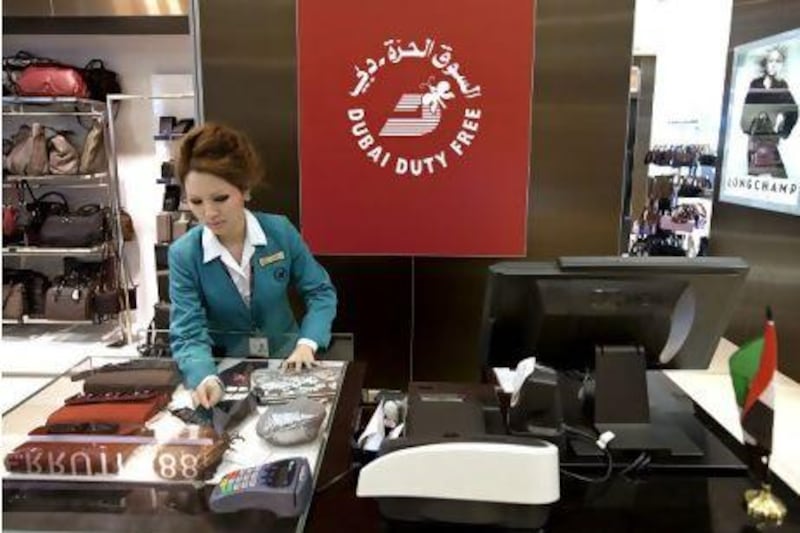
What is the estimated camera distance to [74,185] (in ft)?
16.3

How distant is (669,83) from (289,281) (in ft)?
10.8

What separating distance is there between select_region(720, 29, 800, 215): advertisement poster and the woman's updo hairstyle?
7.77 feet

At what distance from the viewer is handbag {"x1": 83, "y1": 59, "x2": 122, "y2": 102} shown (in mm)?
4656

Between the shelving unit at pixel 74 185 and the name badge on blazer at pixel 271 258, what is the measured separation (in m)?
3.14

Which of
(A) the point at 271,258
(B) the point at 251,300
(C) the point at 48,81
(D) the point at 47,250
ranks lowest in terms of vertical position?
(D) the point at 47,250

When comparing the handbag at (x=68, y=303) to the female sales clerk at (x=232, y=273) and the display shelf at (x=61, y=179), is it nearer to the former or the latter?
the display shelf at (x=61, y=179)

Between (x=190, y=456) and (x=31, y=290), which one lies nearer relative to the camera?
(x=190, y=456)

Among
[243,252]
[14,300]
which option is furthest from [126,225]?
[243,252]

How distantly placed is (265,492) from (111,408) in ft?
1.66

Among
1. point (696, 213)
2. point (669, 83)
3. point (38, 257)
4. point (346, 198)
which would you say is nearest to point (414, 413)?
point (346, 198)

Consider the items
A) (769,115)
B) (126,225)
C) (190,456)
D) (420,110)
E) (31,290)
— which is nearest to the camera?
(190,456)

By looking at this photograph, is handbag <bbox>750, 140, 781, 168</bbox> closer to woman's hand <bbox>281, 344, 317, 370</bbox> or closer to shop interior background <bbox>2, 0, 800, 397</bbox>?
shop interior background <bbox>2, 0, 800, 397</bbox>

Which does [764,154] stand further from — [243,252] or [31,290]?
[31,290]

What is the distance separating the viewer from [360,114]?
2752mm
